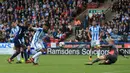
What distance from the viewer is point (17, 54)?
906 inches

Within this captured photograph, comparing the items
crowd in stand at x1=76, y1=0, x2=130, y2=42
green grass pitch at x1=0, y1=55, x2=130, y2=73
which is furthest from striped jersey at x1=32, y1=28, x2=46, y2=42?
crowd in stand at x1=76, y1=0, x2=130, y2=42

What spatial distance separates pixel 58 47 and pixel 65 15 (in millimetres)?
5407

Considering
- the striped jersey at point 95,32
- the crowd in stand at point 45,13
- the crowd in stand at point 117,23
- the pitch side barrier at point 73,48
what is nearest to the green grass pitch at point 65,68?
the striped jersey at point 95,32

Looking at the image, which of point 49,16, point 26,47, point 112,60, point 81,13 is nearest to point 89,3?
point 81,13

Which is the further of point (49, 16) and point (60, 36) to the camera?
point (49, 16)

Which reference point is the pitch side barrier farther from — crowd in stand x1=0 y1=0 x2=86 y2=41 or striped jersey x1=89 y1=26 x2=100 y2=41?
striped jersey x1=89 y1=26 x2=100 y2=41

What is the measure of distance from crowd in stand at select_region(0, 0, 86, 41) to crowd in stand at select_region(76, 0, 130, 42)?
2.40 metres

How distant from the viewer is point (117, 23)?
34812 mm

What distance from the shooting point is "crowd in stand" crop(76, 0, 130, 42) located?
3381cm

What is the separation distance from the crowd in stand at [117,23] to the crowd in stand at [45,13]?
2.40 m

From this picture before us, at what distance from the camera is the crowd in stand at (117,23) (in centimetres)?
3381

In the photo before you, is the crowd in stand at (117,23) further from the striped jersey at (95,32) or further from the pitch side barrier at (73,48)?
the striped jersey at (95,32)

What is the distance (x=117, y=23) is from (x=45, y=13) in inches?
353

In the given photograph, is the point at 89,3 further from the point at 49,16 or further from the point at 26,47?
the point at 26,47
